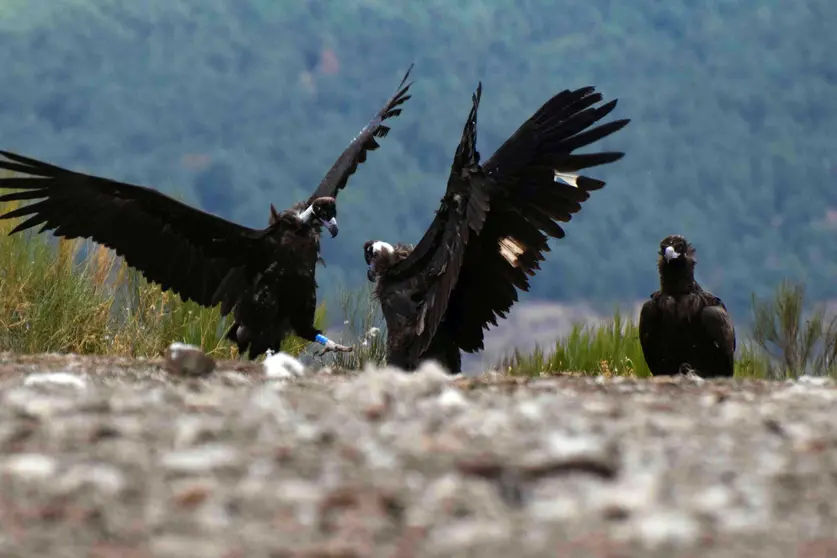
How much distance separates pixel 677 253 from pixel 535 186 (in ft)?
4.38

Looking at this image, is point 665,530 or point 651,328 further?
point 651,328

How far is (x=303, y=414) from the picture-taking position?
299 cm

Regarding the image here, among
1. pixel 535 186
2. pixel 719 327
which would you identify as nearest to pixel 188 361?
pixel 535 186

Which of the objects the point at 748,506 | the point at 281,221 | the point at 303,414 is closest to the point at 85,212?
the point at 281,221

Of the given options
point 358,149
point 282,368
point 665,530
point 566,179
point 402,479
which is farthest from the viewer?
point 358,149

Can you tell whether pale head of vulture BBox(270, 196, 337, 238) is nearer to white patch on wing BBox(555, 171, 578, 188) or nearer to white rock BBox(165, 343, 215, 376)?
white patch on wing BBox(555, 171, 578, 188)

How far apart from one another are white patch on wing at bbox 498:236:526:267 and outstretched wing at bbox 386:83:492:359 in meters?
0.20

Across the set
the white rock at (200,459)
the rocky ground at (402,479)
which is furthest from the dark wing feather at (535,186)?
the white rock at (200,459)

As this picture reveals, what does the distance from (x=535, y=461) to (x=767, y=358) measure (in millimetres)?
8126

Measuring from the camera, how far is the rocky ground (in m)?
1.98

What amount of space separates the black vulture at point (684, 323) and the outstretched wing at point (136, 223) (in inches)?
104

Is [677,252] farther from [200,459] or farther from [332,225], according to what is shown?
[200,459]

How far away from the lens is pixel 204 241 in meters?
6.88

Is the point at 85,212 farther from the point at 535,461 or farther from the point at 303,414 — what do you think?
the point at 535,461
